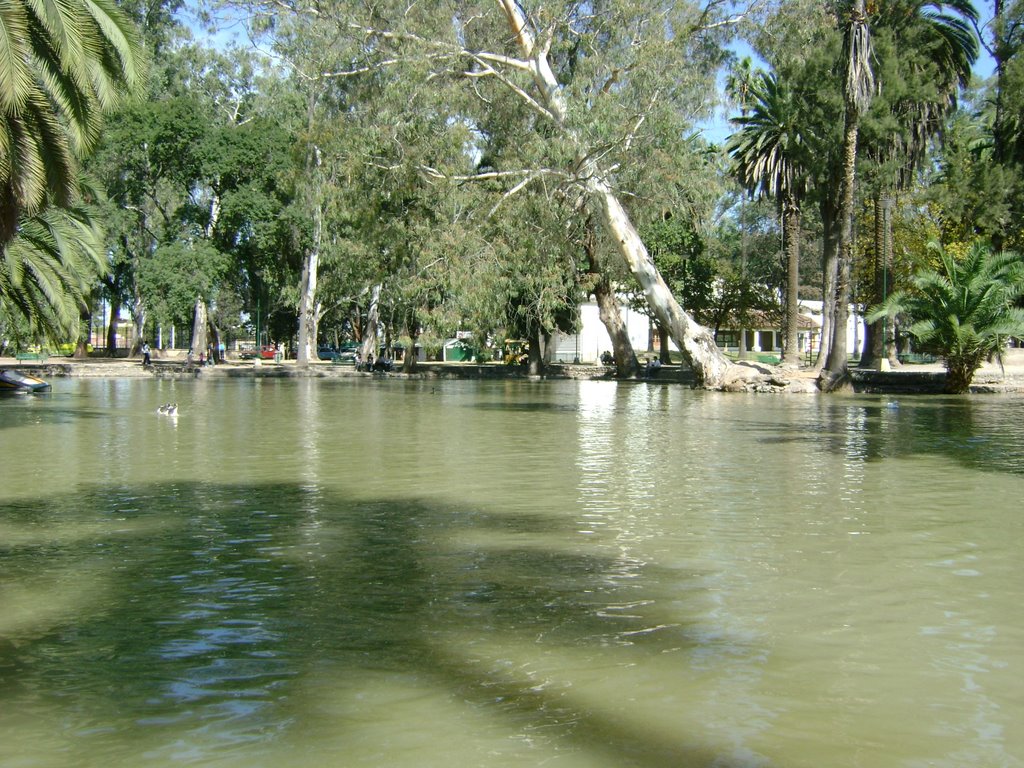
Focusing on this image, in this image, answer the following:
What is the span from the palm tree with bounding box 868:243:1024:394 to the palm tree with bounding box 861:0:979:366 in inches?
317

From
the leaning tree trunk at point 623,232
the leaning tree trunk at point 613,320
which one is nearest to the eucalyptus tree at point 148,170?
the leaning tree trunk at point 613,320

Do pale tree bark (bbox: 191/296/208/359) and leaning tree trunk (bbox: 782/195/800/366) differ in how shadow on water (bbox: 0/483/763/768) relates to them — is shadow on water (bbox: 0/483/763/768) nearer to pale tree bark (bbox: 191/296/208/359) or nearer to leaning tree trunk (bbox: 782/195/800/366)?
leaning tree trunk (bbox: 782/195/800/366)

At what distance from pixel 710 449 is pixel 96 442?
1076cm

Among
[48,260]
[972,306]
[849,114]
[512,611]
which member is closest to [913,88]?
[849,114]

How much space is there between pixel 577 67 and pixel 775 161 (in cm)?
1571

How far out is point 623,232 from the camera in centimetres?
3753

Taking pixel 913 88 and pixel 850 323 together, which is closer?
pixel 913 88

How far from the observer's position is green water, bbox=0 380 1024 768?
5129 mm

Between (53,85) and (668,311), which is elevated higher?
(53,85)

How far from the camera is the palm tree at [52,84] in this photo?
1495 centimetres

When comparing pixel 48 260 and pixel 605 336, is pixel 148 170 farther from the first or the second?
A: pixel 605 336

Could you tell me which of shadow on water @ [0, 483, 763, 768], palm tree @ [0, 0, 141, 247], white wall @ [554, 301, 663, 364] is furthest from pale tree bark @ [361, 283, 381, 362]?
shadow on water @ [0, 483, 763, 768]

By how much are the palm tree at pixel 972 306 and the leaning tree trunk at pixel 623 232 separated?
670cm

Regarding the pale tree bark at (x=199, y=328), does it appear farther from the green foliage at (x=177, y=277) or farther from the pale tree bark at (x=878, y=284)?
the pale tree bark at (x=878, y=284)
